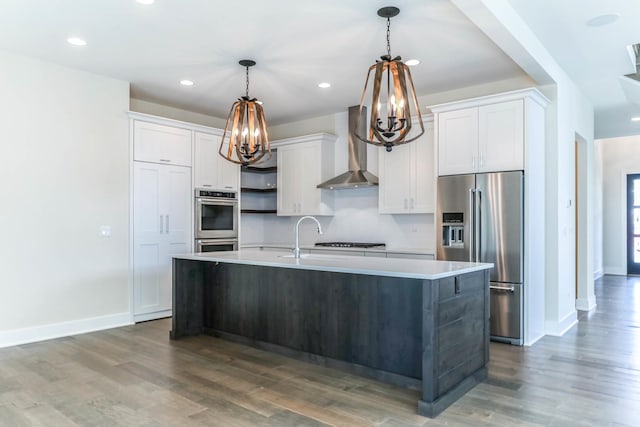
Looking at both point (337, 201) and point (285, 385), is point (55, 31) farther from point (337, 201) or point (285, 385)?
point (337, 201)

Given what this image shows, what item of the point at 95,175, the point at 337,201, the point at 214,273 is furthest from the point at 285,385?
the point at 337,201

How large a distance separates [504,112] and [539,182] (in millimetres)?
835

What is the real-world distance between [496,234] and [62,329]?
4627mm

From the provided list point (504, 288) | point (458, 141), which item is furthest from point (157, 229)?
point (504, 288)

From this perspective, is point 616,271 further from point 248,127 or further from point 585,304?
point 248,127

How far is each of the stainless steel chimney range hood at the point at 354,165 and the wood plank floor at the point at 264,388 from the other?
9.14 feet

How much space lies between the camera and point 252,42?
405cm

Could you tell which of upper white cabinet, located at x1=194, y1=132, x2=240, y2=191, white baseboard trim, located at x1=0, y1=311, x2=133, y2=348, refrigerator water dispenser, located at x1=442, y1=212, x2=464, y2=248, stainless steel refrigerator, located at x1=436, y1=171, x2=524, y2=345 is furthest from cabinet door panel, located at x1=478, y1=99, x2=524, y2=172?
white baseboard trim, located at x1=0, y1=311, x2=133, y2=348

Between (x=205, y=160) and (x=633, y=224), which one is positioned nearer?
(x=205, y=160)

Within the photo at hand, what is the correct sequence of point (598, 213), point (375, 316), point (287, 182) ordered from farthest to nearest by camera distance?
point (598, 213), point (287, 182), point (375, 316)

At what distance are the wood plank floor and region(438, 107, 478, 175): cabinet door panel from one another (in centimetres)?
189

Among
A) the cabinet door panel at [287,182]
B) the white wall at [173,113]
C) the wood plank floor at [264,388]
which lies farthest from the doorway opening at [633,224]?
the white wall at [173,113]

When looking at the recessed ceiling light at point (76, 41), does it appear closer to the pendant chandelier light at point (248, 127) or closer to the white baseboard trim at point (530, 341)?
the pendant chandelier light at point (248, 127)

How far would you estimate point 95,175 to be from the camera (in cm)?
495
